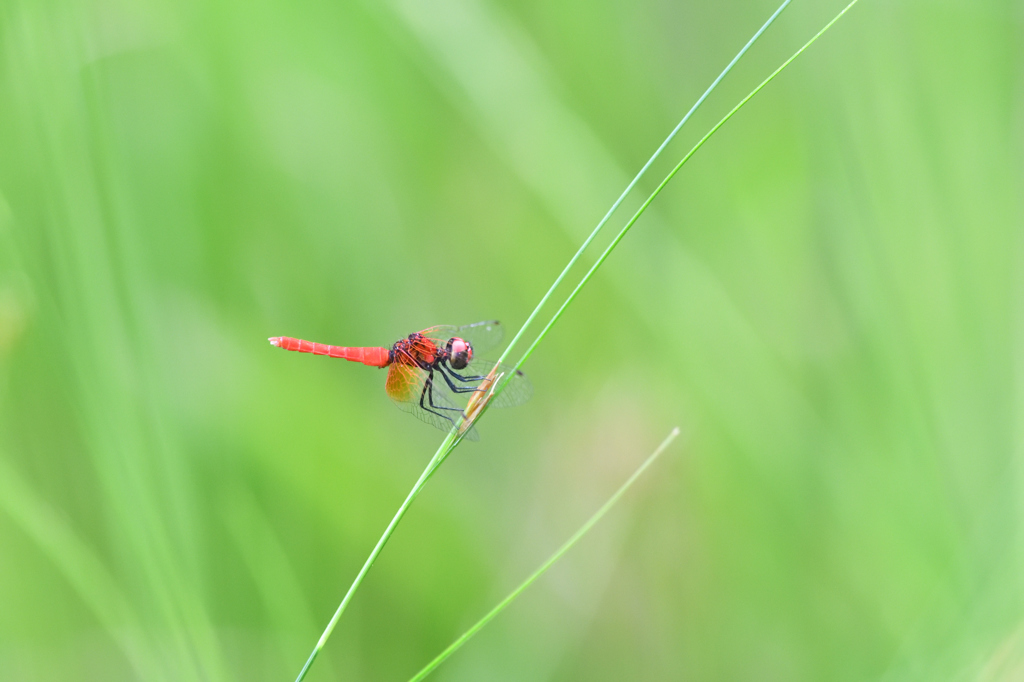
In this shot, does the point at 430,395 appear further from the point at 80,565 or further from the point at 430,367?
the point at 80,565

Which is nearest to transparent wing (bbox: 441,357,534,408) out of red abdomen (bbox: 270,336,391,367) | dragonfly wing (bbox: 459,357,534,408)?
dragonfly wing (bbox: 459,357,534,408)

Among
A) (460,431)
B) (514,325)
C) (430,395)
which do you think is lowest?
(460,431)

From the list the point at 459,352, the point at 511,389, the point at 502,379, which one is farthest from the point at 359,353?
the point at 502,379

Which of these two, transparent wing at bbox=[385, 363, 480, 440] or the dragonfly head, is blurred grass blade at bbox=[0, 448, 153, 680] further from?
the dragonfly head

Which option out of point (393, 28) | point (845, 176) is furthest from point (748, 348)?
point (393, 28)

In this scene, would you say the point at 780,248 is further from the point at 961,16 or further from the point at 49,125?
the point at 49,125

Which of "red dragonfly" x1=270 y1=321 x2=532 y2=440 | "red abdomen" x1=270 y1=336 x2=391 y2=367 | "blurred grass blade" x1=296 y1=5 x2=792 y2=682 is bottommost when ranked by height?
"blurred grass blade" x1=296 y1=5 x2=792 y2=682
